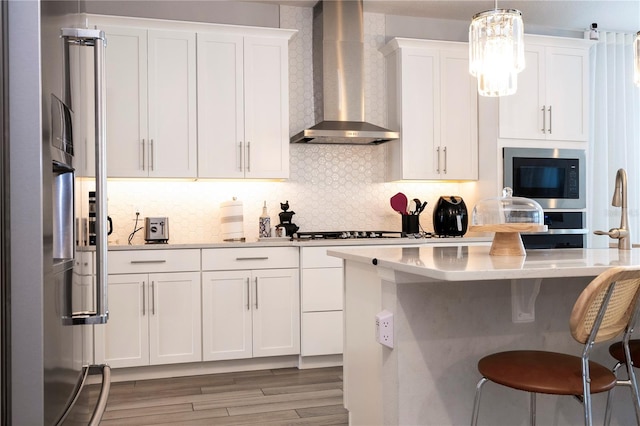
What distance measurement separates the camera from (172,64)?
4.16 m

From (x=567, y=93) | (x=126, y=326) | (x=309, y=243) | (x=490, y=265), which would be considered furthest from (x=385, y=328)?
(x=567, y=93)

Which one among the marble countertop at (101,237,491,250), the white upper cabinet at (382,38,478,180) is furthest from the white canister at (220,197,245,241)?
the white upper cabinet at (382,38,478,180)

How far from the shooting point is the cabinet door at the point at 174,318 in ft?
12.5

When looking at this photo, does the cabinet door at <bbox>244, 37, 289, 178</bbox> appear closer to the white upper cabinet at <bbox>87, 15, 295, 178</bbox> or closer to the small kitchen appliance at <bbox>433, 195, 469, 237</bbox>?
the white upper cabinet at <bbox>87, 15, 295, 178</bbox>

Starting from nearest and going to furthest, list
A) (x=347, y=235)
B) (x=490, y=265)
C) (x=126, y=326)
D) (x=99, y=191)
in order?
(x=99, y=191), (x=490, y=265), (x=126, y=326), (x=347, y=235)

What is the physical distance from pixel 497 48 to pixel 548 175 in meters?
2.51

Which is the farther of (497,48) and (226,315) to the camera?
(226,315)

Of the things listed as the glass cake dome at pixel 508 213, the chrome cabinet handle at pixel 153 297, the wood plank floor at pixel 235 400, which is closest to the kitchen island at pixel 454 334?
the glass cake dome at pixel 508 213

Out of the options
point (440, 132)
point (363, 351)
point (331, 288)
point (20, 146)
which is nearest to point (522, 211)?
point (363, 351)

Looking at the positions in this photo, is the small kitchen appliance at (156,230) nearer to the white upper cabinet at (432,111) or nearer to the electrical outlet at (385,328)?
the white upper cabinet at (432,111)

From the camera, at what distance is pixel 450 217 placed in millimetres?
4664

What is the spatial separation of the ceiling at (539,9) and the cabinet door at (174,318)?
2.31 m

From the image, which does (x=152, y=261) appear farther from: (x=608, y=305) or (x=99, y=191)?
(x=608, y=305)

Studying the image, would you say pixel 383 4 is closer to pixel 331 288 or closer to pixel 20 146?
pixel 331 288
